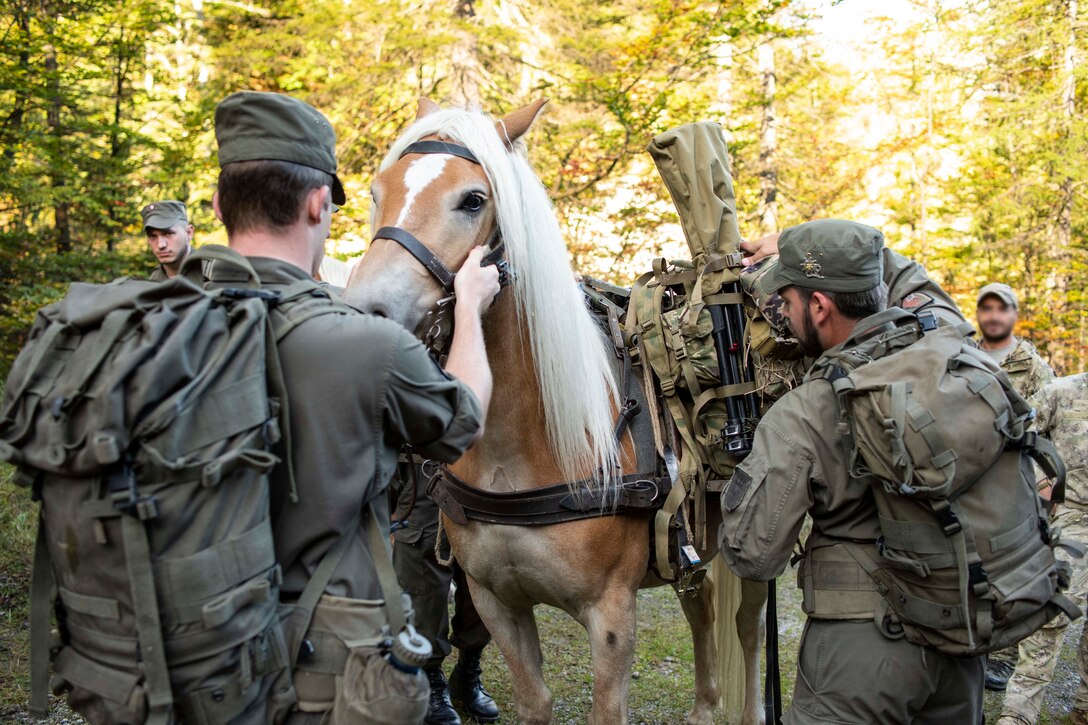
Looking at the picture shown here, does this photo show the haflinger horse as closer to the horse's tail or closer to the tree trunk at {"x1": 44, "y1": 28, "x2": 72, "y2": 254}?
the horse's tail

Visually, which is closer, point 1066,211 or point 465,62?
point 465,62

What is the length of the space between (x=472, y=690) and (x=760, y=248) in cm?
301

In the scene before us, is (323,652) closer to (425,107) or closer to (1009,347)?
(425,107)

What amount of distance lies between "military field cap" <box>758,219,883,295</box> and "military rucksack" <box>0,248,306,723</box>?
1.51m

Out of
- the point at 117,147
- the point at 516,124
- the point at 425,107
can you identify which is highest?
the point at 117,147

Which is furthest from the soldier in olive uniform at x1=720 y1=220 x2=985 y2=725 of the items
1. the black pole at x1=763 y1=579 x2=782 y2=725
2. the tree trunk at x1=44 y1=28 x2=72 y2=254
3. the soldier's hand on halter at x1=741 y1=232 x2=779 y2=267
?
the tree trunk at x1=44 y1=28 x2=72 y2=254

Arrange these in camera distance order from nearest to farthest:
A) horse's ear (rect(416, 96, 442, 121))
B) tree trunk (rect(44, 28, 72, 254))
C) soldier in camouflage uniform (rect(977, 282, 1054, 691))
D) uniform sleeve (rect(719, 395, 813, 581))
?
1. uniform sleeve (rect(719, 395, 813, 581))
2. horse's ear (rect(416, 96, 442, 121))
3. soldier in camouflage uniform (rect(977, 282, 1054, 691))
4. tree trunk (rect(44, 28, 72, 254))

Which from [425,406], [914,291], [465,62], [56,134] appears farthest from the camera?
[465,62]

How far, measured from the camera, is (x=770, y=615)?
296 centimetres

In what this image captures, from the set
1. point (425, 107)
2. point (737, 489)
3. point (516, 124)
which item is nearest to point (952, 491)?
point (737, 489)

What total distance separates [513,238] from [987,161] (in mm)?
12972

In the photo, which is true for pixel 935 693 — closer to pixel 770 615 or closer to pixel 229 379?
pixel 770 615

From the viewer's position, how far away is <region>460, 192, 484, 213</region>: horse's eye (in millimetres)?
2641

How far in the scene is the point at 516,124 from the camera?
2.98m
